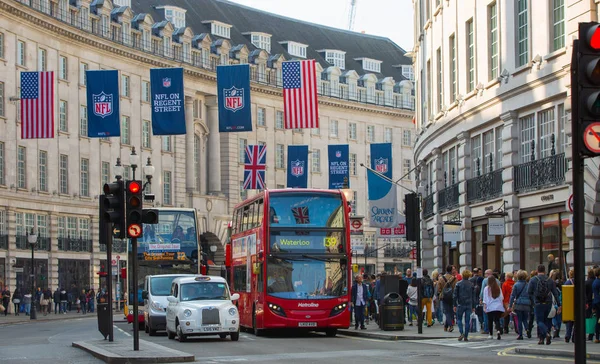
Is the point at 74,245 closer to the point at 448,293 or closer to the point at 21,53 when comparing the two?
the point at 21,53

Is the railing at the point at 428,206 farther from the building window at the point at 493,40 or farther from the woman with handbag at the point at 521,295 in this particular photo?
the woman with handbag at the point at 521,295

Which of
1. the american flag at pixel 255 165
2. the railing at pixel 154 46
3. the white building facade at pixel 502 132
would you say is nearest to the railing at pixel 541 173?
the white building facade at pixel 502 132

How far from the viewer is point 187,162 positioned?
9262 cm

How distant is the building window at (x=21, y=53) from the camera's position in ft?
229

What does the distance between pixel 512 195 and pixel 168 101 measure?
1462 cm

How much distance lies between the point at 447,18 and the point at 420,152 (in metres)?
9.16

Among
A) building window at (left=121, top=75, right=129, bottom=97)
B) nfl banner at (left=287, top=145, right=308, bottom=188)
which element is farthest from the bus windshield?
building window at (left=121, top=75, right=129, bottom=97)

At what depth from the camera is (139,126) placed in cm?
8512

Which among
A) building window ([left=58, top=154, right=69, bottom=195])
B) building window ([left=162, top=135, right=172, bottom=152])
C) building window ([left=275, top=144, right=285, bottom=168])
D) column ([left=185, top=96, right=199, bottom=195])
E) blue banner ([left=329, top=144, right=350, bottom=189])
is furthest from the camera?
building window ([left=275, top=144, right=285, bottom=168])

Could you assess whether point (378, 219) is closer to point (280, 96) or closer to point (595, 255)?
point (595, 255)

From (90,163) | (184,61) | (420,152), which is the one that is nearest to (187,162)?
(184,61)

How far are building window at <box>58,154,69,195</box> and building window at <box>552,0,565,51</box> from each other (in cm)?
4736

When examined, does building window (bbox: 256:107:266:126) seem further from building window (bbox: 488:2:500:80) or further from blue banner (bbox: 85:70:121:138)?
building window (bbox: 488:2:500:80)

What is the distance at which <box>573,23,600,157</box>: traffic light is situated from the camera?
1019 cm
